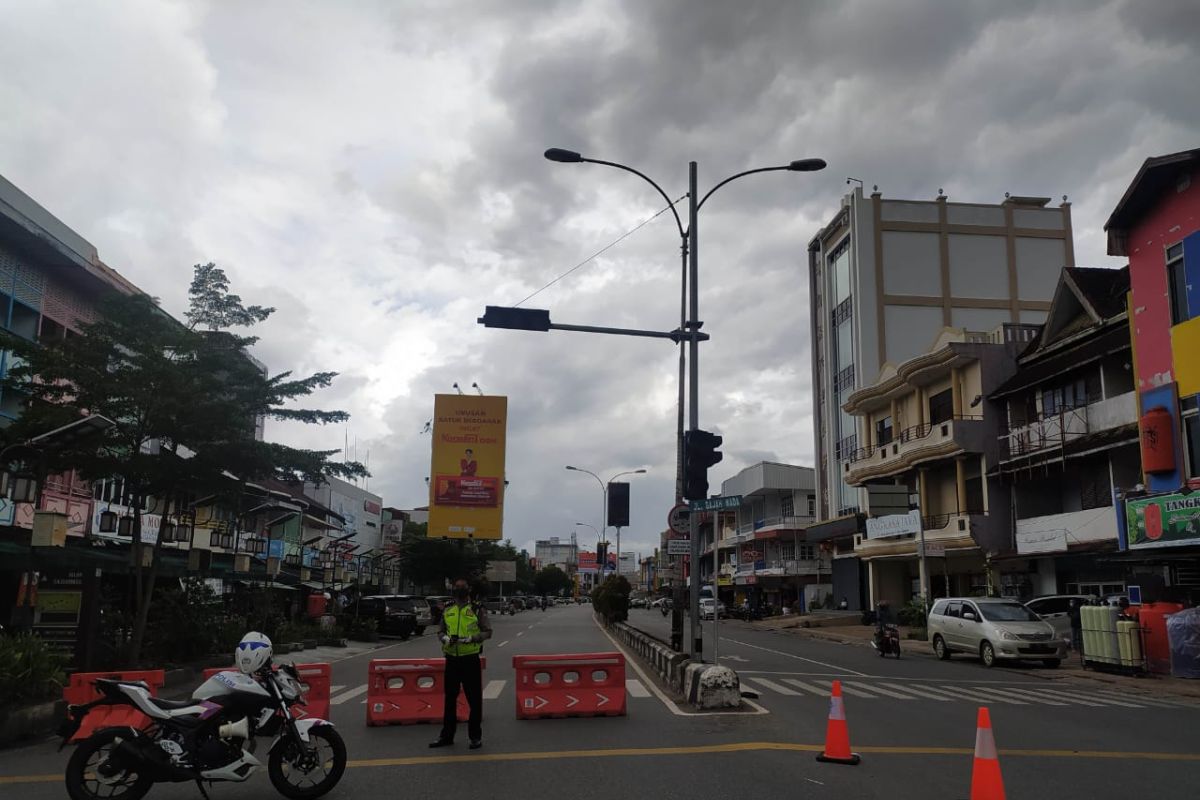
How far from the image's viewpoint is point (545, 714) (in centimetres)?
1192

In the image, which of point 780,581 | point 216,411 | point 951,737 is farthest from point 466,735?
point 780,581

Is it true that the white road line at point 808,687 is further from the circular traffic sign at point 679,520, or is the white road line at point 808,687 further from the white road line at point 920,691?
the circular traffic sign at point 679,520

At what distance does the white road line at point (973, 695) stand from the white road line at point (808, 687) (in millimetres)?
2193

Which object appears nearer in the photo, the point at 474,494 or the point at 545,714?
the point at 545,714

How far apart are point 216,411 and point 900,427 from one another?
1274 inches

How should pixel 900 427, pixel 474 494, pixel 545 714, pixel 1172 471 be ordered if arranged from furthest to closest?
pixel 900 427 → pixel 474 494 → pixel 1172 471 → pixel 545 714

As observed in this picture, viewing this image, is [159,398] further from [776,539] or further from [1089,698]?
[776,539]

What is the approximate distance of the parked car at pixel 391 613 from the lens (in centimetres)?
3516

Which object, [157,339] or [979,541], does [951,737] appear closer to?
[157,339]

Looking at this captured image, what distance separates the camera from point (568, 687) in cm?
1210

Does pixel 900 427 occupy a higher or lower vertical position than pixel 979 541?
higher

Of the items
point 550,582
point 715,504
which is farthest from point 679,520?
point 550,582

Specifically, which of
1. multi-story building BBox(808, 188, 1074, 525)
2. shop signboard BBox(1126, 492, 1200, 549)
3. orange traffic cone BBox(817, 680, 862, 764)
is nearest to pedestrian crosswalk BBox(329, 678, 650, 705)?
orange traffic cone BBox(817, 680, 862, 764)

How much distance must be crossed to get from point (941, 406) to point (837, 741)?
107ft
